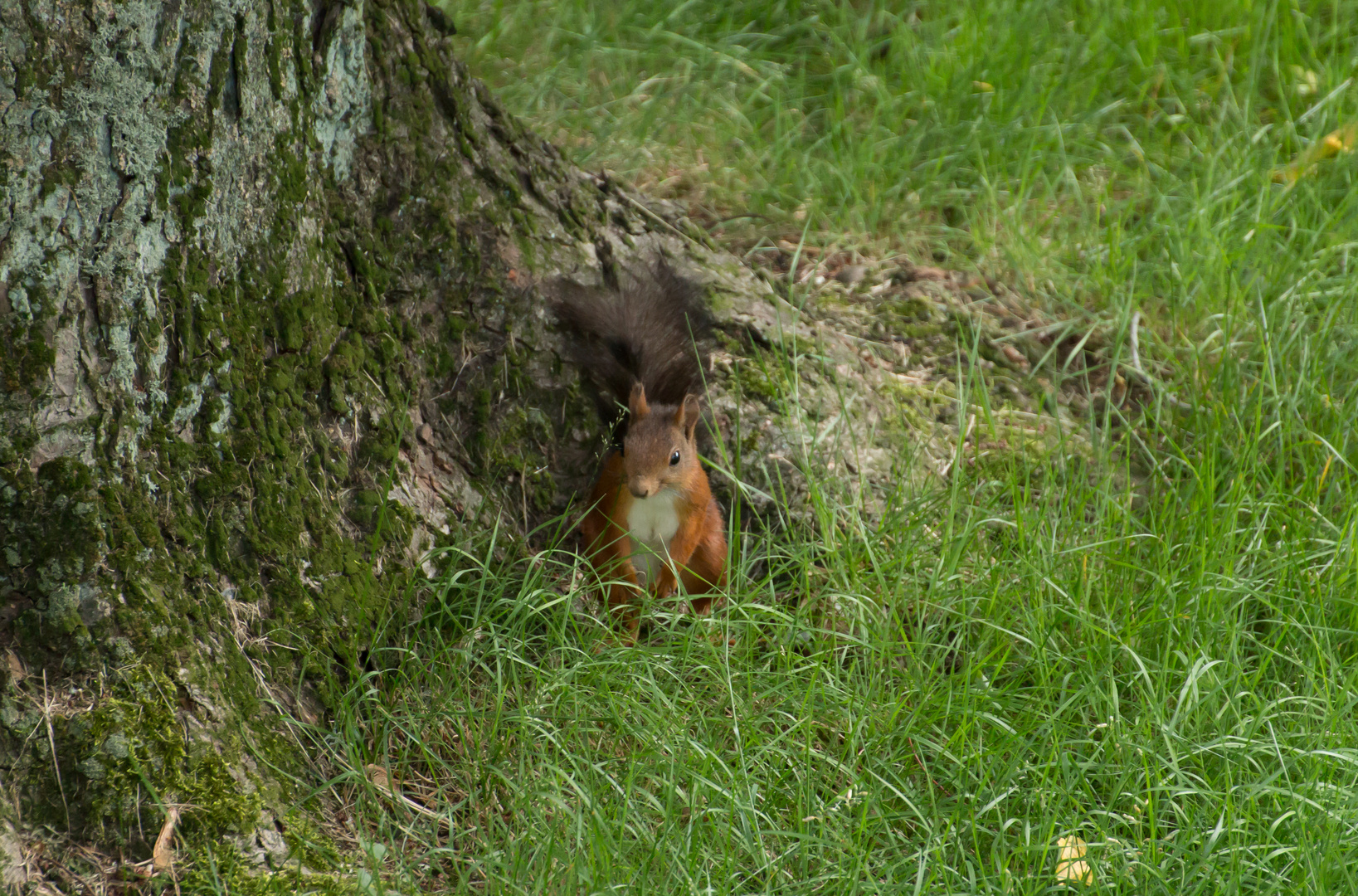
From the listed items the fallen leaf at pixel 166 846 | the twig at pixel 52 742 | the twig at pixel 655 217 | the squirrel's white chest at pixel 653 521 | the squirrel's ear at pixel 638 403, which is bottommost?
the squirrel's white chest at pixel 653 521

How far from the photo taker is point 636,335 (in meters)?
2.39

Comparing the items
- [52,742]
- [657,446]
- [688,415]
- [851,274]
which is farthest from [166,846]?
[851,274]

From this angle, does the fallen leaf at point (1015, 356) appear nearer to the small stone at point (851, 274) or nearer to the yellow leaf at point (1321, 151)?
the small stone at point (851, 274)

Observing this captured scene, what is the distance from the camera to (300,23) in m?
1.91

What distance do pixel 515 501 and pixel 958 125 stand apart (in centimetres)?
196

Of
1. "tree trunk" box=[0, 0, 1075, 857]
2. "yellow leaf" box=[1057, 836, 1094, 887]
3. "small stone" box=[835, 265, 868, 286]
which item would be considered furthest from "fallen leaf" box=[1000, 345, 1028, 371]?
"yellow leaf" box=[1057, 836, 1094, 887]

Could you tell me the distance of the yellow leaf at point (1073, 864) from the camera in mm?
1601

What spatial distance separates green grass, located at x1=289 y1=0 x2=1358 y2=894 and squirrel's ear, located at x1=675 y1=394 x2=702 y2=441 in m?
0.29

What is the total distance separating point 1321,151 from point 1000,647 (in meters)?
2.16

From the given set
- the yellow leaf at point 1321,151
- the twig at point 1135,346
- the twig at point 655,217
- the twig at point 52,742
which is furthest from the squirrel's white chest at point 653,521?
the yellow leaf at point 1321,151

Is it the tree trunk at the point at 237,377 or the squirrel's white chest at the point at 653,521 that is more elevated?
the tree trunk at the point at 237,377

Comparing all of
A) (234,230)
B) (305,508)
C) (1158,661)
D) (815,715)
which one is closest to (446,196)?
(234,230)

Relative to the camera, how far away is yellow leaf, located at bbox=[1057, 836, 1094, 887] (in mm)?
1601

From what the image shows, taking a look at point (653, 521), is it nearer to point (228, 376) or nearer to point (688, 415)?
point (688, 415)
